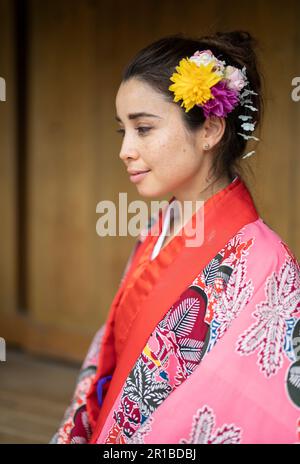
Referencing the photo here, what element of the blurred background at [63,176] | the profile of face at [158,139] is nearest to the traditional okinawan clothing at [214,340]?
the profile of face at [158,139]

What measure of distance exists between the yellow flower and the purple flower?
0.02 metres

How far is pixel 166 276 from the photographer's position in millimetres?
1822

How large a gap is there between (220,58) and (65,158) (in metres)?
2.34

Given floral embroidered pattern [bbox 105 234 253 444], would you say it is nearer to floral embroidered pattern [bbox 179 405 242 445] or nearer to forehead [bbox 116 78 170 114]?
floral embroidered pattern [bbox 179 405 242 445]

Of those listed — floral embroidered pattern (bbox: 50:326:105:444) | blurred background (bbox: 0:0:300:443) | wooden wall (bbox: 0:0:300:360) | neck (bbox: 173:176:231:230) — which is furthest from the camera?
wooden wall (bbox: 0:0:300:360)

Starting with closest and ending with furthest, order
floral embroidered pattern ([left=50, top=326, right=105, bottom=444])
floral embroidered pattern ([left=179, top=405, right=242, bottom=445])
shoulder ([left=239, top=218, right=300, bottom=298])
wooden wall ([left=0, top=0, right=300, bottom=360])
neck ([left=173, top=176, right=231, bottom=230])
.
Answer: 1. floral embroidered pattern ([left=179, top=405, right=242, bottom=445])
2. shoulder ([left=239, top=218, right=300, bottom=298])
3. neck ([left=173, top=176, right=231, bottom=230])
4. floral embroidered pattern ([left=50, top=326, right=105, bottom=444])
5. wooden wall ([left=0, top=0, right=300, bottom=360])

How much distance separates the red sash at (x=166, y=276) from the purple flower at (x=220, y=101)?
19 cm

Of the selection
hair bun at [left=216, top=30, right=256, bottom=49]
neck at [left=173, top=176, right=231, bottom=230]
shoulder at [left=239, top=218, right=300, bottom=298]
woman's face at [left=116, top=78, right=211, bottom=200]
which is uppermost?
hair bun at [left=216, top=30, right=256, bottom=49]

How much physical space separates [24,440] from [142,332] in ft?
4.97

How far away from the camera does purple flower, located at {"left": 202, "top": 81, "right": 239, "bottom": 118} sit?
66.8 inches

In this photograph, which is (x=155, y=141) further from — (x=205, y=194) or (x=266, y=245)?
(x=266, y=245)

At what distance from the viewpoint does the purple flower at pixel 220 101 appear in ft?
5.57

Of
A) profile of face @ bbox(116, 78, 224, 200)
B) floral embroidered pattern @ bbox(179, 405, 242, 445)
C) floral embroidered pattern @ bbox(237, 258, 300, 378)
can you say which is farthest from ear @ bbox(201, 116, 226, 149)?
floral embroidered pattern @ bbox(179, 405, 242, 445)

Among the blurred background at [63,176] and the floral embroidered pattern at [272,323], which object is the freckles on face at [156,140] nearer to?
the floral embroidered pattern at [272,323]
